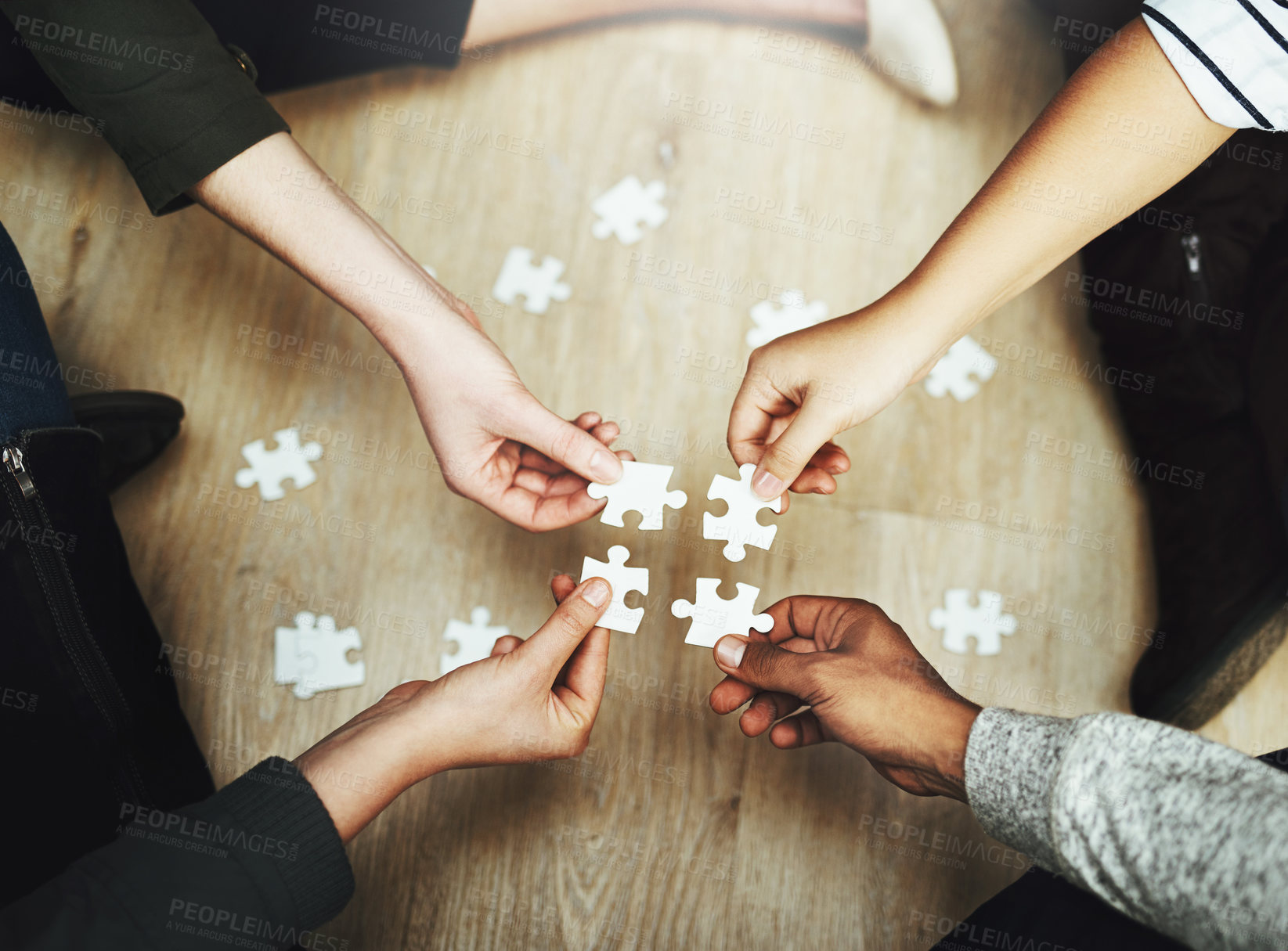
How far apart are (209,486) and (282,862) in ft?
2.68

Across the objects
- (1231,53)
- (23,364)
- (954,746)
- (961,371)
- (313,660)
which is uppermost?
(1231,53)

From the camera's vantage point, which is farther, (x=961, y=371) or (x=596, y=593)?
(x=961, y=371)

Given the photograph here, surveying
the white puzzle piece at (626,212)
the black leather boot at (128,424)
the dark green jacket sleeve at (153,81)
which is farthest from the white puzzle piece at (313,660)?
the white puzzle piece at (626,212)

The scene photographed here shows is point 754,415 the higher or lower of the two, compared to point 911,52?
lower

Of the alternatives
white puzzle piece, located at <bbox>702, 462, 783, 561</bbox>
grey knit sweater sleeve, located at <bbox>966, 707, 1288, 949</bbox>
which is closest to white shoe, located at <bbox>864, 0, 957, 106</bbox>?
white puzzle piece, located at <bbox>702, 462, 783, 561</bbox>

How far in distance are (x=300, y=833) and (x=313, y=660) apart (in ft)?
1.51

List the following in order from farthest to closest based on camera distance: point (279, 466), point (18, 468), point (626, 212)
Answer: point (626, 212)
point (279, 466)
point (18, 468)

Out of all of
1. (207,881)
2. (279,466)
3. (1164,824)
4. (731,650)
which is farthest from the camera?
(279,466)

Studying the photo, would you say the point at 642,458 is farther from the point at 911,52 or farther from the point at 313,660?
the point at 911,52

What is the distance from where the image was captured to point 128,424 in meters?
1.47

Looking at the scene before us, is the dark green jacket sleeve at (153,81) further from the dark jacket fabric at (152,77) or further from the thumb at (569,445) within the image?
the thumb at (569,445)

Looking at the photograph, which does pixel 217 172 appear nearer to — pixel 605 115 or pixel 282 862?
pixel 605 115

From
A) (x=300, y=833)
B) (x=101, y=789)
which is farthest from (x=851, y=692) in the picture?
(x=101, y=789)

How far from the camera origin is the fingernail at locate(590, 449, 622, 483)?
50.2 inches
